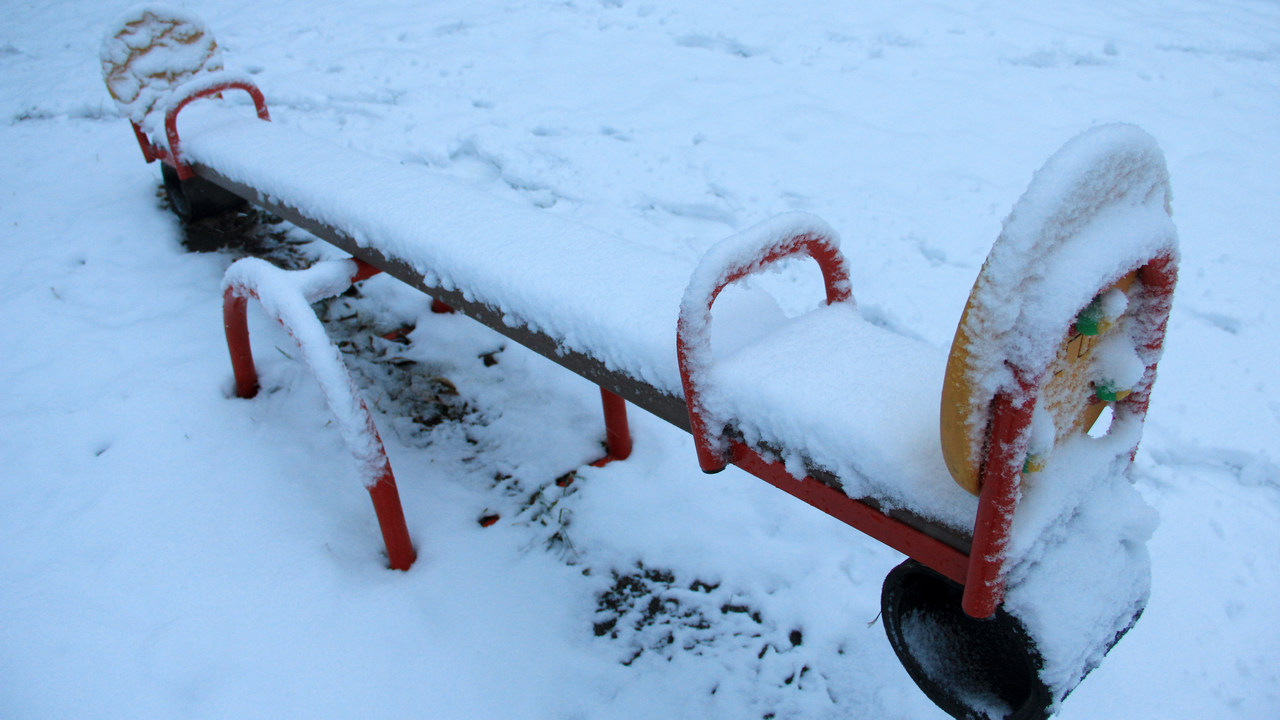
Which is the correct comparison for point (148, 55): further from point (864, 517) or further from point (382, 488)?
point (864, 517)

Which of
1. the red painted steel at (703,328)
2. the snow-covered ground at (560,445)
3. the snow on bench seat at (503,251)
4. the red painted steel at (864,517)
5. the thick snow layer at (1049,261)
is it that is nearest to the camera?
the thick snow layer at (1049,261)

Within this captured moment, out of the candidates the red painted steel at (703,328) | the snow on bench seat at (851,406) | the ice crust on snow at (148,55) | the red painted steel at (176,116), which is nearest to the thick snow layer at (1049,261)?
the snow on bench seat at (851,406)

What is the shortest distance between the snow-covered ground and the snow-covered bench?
0.36 m

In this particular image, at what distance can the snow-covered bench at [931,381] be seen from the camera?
0.78m

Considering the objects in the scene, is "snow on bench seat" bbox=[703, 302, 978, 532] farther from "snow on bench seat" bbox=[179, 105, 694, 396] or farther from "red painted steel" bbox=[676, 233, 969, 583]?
"snow on bench seat" bbox=[179, 105, 694, 396]

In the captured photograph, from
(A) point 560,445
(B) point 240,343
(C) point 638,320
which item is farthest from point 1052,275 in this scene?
(B) point 240,343

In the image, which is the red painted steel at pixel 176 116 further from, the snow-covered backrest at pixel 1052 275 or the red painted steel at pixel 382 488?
the snow-covered backrest at pixel 1052 275

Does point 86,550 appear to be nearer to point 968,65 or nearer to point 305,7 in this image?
point 968,65

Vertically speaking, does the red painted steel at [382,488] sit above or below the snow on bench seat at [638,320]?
below

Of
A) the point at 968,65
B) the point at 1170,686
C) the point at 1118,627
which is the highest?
the point at 968,65

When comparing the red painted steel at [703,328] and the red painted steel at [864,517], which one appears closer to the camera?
the red painted steel at [864,517]

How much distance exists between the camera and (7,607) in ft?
5.47

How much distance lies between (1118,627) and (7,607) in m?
2.22

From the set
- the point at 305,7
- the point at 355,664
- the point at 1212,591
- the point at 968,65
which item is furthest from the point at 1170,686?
the point at 305,7
